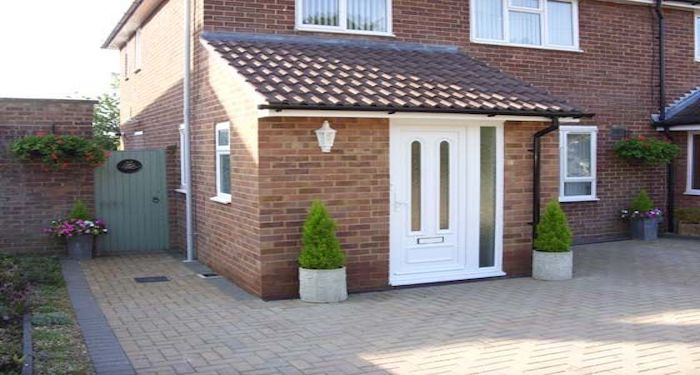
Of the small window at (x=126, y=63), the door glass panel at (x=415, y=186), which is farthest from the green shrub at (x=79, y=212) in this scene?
the small window at (x=126, y=63)

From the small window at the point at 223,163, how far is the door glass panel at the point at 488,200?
144 inches

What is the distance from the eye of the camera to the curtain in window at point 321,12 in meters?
11.6

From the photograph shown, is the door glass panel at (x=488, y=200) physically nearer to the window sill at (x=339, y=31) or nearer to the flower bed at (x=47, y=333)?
the window sill at (x=339, y=31)

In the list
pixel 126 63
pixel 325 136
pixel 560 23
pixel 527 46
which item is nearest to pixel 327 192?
pixel 325 136

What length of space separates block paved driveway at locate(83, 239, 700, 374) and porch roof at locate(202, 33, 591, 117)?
7.99ft

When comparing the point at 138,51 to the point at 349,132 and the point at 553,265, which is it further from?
the point at 553,265

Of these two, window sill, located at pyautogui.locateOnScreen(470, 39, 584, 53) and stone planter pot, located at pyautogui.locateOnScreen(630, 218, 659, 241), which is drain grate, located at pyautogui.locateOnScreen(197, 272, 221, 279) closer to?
window sill, located at pyautogui.locateOnScreen(470, 39, 584, 53)

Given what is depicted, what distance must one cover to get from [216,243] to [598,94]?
27.0 feet

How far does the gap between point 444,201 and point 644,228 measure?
252 inches

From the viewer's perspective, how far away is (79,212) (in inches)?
482

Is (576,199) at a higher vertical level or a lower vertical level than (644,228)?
higher

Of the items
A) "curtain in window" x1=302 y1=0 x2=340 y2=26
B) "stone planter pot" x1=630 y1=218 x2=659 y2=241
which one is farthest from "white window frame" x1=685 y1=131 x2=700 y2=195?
"curtain in window" x1=302 y1=0 x2=340 y2=26

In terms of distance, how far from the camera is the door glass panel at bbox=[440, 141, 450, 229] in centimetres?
1017

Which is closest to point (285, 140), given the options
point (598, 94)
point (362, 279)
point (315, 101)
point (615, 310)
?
point (315, 101)
